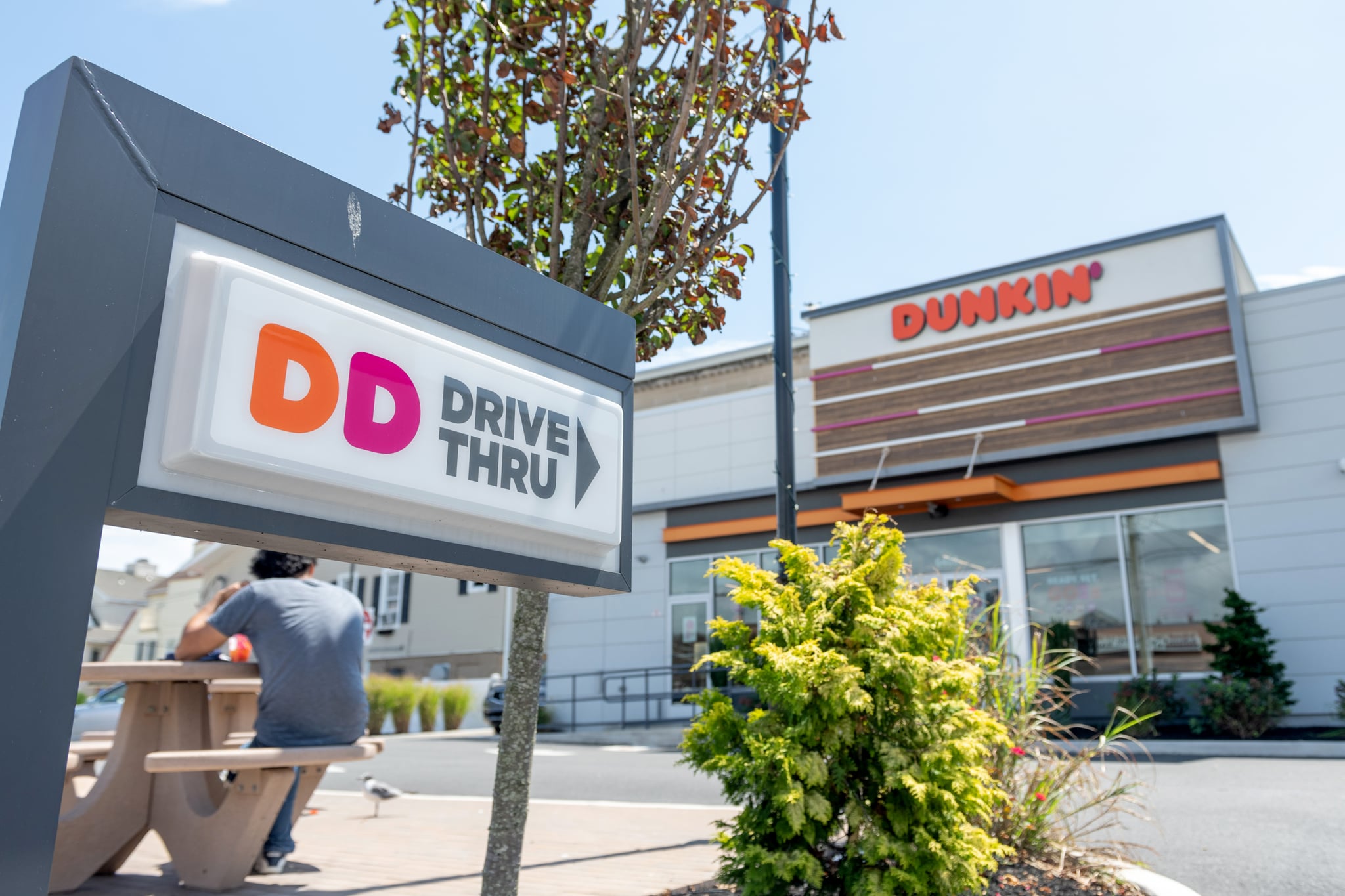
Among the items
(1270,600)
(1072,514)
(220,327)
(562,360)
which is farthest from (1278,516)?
(220,327)

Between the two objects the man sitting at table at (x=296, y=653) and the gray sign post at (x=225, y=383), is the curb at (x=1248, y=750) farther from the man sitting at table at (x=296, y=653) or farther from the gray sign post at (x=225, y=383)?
the gray sign post at (x=225, y=383)

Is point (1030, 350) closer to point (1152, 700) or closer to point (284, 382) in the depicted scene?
point (1152, 700)

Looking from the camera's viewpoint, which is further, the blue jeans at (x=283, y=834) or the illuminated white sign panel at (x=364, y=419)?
the blue jeans at (x=283, y=834)

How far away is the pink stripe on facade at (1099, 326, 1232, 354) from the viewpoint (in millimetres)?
14469

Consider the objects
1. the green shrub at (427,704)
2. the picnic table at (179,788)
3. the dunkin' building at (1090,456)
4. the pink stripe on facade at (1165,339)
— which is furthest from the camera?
the green shrub at (427,704)

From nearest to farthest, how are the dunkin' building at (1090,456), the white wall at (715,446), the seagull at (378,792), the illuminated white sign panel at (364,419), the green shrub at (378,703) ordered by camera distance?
the illuminated white sign panel at (364,419), the seagull at (378,792), the dunkin' building at (1090,456), the white wall at (715,446), the green shrub at (378,703)

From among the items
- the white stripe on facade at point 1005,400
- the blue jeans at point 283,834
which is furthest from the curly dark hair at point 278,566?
the white stripe on facade at point 1005,400

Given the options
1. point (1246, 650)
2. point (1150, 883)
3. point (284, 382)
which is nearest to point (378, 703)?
point (1246, 650)

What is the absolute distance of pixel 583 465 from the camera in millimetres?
2359

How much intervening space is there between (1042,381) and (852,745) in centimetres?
1370

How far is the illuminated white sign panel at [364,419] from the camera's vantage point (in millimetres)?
1636

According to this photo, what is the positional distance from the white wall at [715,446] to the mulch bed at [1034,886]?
1432cm

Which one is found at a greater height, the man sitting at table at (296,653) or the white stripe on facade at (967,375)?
the white stripe on facade at (967,375)

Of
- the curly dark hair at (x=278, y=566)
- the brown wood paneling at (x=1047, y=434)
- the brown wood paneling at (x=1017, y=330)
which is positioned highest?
the brown wood paneling at (x=1017, y=330)
